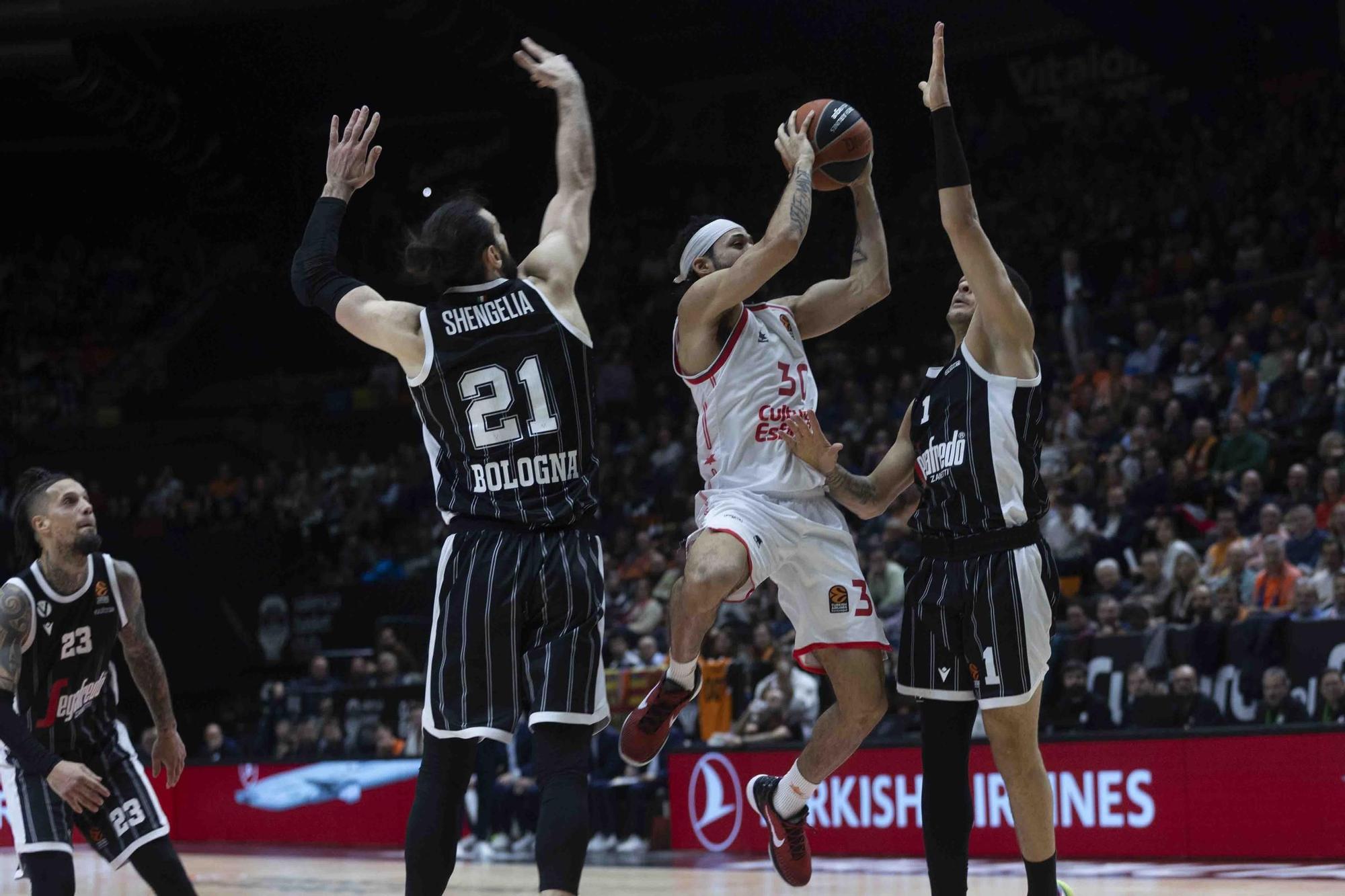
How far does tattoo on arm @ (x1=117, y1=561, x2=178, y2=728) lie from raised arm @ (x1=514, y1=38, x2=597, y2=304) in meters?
2.24

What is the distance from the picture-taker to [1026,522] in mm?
5117

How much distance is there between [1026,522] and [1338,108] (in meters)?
14.8

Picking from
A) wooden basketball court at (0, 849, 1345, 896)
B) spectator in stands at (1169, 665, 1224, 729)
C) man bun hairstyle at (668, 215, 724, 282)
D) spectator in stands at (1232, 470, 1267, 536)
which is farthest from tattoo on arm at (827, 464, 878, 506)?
spectator in stands at (1232, 470, 1267, 536)

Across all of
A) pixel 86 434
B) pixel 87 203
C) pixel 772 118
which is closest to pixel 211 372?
pixel 86 434

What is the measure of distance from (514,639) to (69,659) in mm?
2223

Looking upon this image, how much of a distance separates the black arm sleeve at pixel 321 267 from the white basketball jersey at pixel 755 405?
4.92 ft

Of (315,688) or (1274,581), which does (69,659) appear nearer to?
(1274,581)

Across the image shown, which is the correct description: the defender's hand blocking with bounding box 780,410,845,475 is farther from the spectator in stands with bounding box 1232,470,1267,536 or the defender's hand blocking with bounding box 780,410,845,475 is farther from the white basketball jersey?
the spectator in stands with bounding box 1232,470,1267,536

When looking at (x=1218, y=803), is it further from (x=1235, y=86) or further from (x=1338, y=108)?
(x=1235, y=86)

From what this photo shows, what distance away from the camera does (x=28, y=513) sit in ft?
18.5

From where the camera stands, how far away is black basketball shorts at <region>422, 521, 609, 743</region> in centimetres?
418

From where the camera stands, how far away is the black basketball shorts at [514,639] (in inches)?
164

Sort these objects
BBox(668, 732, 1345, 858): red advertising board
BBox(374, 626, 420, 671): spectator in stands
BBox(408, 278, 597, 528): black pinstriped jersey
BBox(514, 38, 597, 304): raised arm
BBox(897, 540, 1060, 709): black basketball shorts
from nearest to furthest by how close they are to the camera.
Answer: BBox(408, 278, 597, 528): black pinstriped jersey, BBox(514, 38, 597, 304): raised arm, BBox(897, 540, 1060, 709): black basketball shorts, BBox(668, 732, 1345, 858): red advertising board, BBox(374, 626, 420, 671): spectator in stands

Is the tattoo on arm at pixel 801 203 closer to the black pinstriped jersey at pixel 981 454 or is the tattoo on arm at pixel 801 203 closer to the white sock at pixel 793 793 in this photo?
the black pinstriped jersey at pixel 981 454
